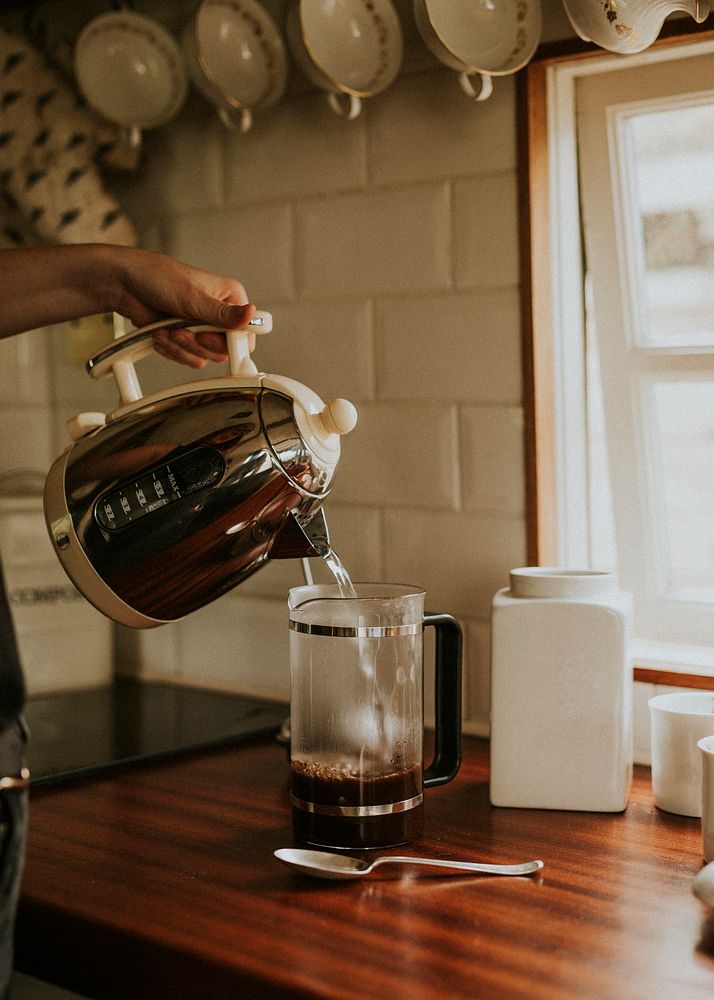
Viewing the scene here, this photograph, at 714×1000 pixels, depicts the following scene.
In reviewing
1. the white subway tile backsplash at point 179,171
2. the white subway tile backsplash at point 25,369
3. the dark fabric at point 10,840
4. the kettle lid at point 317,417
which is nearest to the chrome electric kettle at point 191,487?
the kettle lid at point 317,417

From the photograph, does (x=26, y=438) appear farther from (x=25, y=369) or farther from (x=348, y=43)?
(x=348, y=43)

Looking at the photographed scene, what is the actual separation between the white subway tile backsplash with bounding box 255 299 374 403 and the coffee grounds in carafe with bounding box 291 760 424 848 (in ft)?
1.91

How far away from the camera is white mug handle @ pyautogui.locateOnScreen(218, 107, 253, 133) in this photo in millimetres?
1405

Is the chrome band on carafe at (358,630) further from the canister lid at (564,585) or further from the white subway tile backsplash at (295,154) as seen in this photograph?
the white subway tile backsplash at (295,154)

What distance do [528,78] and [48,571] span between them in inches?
36.7

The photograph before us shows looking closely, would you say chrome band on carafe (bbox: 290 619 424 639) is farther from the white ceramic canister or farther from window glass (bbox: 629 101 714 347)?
window glass (bbox: 629 101 714 347)

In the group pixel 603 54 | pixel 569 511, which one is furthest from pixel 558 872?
pixel 603 54

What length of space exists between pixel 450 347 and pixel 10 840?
2.70ft

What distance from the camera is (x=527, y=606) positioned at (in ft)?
3.59

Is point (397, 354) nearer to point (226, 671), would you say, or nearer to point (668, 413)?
point (668, 413)

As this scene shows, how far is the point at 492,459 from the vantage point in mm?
1332

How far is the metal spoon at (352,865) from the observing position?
921mm

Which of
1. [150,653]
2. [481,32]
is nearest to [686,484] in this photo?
[481,32]

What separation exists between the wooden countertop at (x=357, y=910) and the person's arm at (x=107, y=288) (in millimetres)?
473
